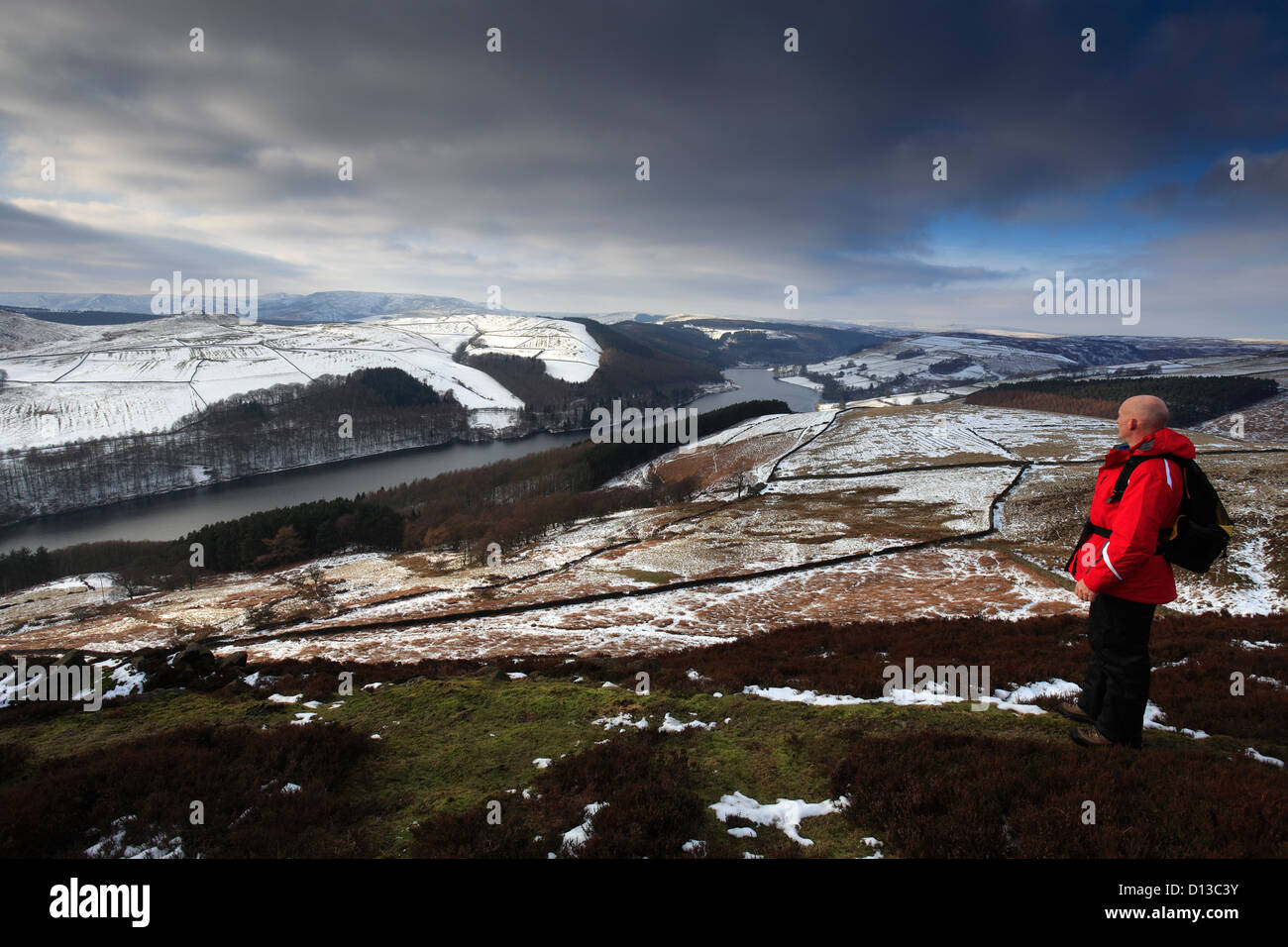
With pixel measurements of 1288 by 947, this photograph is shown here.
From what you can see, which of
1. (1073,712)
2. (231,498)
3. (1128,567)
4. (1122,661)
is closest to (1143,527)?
(1128,567)

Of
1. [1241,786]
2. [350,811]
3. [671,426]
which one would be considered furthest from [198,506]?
[1241,786]

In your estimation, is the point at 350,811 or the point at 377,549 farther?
the point at 377,549

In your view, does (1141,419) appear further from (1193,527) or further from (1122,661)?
(1122,661)

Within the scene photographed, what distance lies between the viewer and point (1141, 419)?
6367 mm

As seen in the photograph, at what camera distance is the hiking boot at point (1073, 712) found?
7.82 m

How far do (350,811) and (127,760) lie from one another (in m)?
3.87

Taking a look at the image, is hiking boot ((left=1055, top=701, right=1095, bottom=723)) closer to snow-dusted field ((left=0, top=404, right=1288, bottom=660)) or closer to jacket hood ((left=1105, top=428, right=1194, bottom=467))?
jacket hood ((left=1105, top=428, right=1194, bottom=467))

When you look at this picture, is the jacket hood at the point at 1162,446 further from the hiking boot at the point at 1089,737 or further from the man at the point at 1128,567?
the hiking boot at the point at 1089,737

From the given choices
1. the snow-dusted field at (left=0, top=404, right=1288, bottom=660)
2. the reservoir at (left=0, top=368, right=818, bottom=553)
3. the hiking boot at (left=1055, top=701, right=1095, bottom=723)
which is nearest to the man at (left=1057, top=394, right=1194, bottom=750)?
the hiking boot at (left=1055, top=701, right=1095, bottom=723)

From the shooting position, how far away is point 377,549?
7625cm

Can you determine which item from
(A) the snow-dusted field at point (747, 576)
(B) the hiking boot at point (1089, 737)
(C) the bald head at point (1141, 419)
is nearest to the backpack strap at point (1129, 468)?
(C) the bald head at point (1141, 419)
